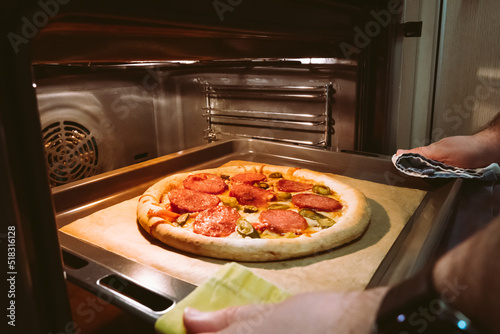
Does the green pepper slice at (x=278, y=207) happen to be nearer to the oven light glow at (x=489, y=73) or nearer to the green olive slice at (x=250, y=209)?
the green olive slice at (x=250, y=209)

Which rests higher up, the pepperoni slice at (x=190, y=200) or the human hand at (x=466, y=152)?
the human hand at (x=466, y=152)

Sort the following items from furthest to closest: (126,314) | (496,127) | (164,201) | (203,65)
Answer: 1. (203,65)
2. (496,127)
3. (164,201)
4. (126,314)

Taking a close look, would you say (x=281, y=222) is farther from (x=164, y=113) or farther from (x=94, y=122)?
(x=164, y=113)

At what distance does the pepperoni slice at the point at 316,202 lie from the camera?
1334 millimetres

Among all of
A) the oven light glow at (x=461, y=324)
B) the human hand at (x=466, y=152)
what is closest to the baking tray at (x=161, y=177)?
the human hand at (x=466, y=152)

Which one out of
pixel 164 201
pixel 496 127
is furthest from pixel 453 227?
pixel 164 201

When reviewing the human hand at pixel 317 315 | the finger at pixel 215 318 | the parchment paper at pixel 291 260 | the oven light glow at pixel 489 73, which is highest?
the oven light glow at pixel 489 73

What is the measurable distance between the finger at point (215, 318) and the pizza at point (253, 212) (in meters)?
0.44

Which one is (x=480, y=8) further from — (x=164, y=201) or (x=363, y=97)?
(x=164, y=201)

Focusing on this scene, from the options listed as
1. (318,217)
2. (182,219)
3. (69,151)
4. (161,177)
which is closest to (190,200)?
(182,219)

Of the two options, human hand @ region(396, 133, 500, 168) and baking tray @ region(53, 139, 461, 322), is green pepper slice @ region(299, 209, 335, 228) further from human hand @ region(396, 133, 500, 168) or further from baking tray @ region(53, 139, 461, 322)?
human hand @ region(396, 133, 500, 168)

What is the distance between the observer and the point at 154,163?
1593 mm

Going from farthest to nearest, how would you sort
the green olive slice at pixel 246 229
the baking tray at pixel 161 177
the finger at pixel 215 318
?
the green olive slice at pixel 246 229, the baking tray at pixel 161 177, the finger at pixel 215 318

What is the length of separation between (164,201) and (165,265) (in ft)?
1.23
